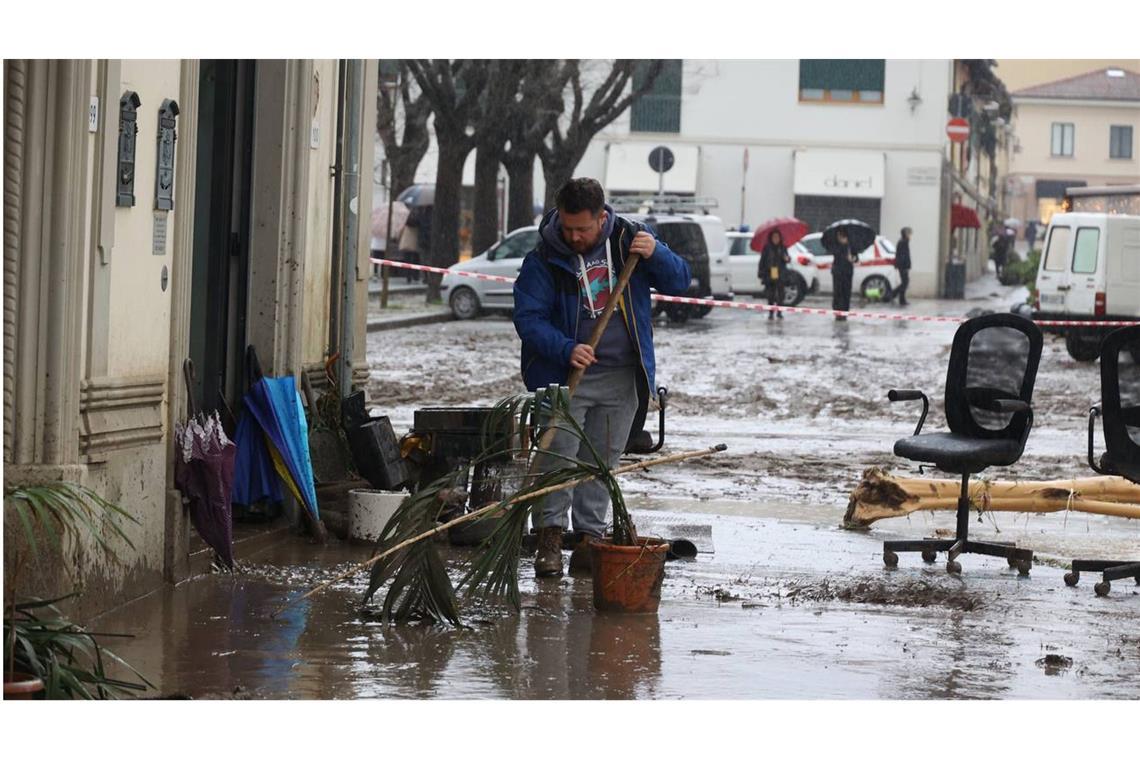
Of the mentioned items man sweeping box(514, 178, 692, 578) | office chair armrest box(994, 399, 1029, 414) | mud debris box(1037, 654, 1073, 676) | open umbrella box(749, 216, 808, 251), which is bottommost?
mud debris box(1037, 654, 1073, 676)

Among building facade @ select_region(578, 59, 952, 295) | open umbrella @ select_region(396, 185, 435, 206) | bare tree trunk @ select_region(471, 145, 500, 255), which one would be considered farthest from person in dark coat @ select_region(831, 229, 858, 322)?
building facade @ select_region(578, 59, 952, 295)

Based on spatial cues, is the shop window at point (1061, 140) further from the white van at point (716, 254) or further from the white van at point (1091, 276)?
the white van at point (1091, 276)

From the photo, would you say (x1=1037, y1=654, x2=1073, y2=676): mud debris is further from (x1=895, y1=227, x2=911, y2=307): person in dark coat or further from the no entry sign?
the no entry sign

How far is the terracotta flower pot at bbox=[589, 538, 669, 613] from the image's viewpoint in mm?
7234

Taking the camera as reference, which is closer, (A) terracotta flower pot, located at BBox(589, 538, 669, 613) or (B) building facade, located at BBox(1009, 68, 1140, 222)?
(A) terracotta flower pot, located at BBox(589, 538, 669, 613)

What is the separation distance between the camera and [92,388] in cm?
673

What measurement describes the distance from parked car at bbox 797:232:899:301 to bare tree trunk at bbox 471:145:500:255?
8330 mm

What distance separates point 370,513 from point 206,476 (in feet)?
5.05

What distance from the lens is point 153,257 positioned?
7.38m

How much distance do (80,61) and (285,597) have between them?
2.44 metres

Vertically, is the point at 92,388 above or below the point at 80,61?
below
